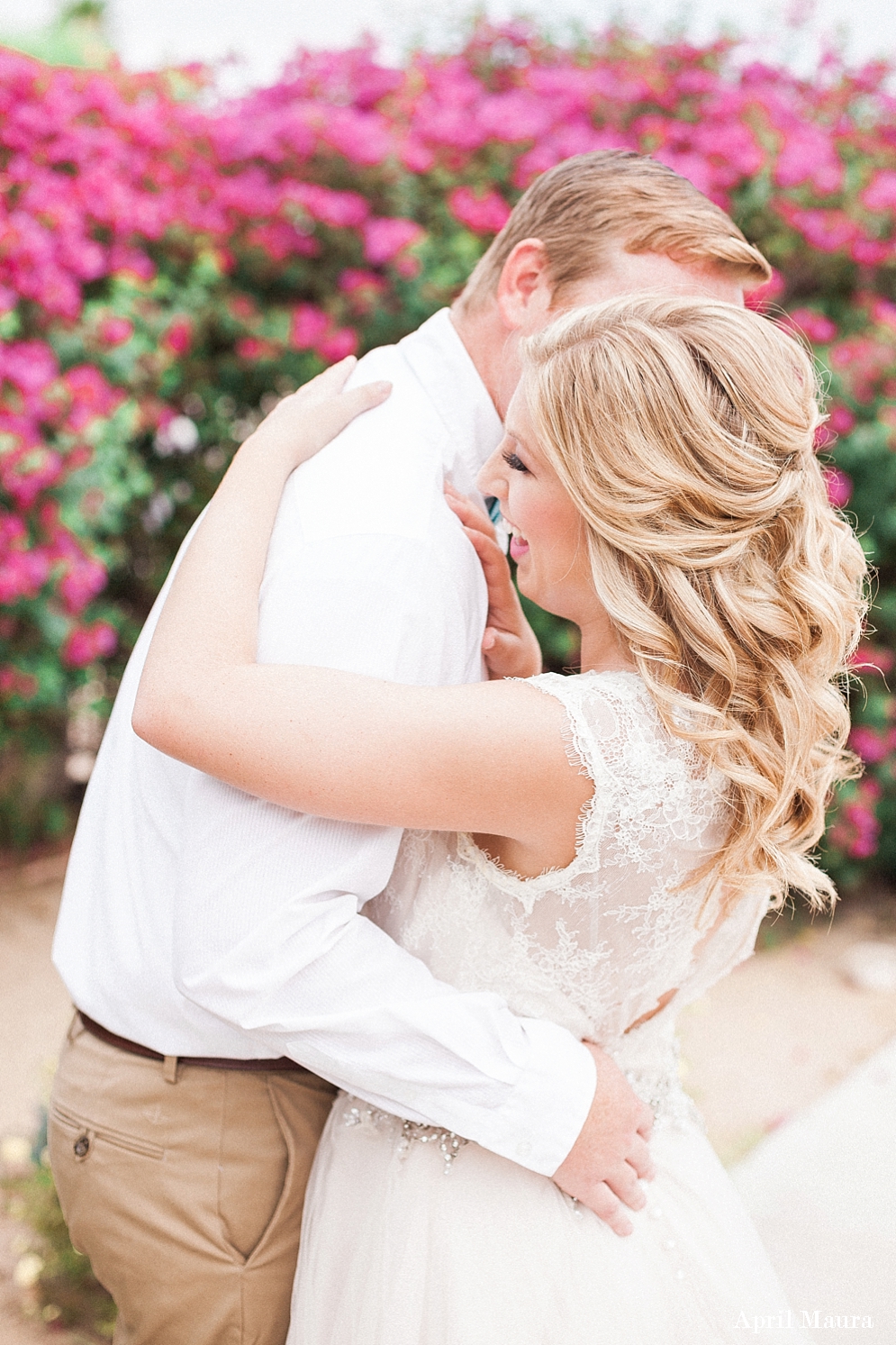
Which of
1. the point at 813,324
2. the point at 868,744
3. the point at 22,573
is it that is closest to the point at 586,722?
the point at 22,573

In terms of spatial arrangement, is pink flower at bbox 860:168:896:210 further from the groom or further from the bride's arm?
the bride's arm

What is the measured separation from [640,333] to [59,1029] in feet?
13.3

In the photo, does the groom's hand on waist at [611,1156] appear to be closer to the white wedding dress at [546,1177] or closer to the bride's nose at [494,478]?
the white wedding dress at [546,1177]

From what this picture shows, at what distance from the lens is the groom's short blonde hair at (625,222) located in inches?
77.5

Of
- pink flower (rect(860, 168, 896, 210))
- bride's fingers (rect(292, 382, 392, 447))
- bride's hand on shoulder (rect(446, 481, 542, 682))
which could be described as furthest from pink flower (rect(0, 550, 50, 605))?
pink flower (rect(860, 168, 896, 210))

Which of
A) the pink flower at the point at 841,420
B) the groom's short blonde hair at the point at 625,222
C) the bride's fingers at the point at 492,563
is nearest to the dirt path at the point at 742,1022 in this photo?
the bride's fingers at the point at 492,563

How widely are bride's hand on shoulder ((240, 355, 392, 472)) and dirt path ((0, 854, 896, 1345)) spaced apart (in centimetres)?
263

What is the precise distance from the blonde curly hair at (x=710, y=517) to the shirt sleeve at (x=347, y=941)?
279 mm

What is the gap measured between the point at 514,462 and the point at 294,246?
369 cm

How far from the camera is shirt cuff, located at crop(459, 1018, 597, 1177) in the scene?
1.57 meters

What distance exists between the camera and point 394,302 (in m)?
5.02

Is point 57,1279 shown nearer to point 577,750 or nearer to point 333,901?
point 333,901

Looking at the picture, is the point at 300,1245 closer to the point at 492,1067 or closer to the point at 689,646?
the point at 492,1067

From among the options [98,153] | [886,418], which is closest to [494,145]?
[98,153]
